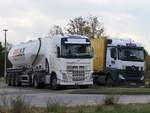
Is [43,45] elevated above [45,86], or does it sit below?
above

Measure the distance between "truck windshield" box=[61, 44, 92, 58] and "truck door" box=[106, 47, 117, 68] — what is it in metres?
2.71

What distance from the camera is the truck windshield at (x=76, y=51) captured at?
1473 inches

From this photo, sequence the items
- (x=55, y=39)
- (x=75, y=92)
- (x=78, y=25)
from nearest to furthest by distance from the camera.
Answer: (x=75, y=92), (x=55, y=39), (x=78, y=25)

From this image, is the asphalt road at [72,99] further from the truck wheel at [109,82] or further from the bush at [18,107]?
the truck wheel at [109,82]

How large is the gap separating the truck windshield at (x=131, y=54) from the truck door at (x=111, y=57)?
16.5 inches

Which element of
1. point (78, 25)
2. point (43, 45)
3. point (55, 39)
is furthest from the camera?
point (78, 25)

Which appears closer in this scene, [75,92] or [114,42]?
[75,92]

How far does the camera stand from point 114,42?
40781mm

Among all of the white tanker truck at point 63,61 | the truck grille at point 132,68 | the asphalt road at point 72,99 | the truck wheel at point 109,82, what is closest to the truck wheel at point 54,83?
the white tanker truck at point 63,61

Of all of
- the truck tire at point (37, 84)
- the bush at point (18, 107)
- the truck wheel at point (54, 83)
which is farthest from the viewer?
the truck tire at point (37, 84)

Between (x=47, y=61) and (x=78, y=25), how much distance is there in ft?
164

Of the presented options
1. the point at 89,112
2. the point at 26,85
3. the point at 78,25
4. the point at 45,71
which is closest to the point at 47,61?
the point at 45,71

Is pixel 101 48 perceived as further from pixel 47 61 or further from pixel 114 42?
pixel 47 61

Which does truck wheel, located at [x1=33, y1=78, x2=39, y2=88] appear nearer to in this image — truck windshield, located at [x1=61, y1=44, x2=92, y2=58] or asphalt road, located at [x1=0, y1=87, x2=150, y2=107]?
truck windshield, located at [x1=61, y1=44, x2=92, y2=58]
